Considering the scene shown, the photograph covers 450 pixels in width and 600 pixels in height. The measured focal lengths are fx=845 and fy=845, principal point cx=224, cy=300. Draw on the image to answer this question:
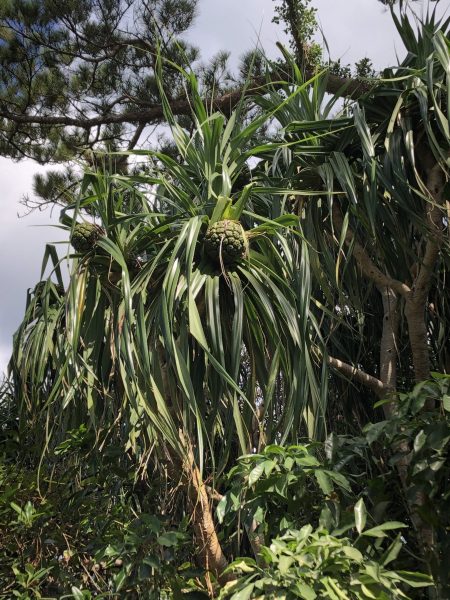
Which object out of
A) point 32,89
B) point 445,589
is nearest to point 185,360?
point 445,589

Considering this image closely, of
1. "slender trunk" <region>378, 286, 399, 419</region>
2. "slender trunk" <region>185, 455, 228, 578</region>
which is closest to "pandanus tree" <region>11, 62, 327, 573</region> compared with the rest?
"slender trunk" <region>185, 455, 228, 578</region>

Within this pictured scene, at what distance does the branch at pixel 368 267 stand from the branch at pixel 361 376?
257mm

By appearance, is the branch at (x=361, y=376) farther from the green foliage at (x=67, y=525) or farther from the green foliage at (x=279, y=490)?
the green foliage at (x=67, y=525)

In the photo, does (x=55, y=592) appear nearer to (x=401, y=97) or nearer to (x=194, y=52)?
(x=401, y=97)

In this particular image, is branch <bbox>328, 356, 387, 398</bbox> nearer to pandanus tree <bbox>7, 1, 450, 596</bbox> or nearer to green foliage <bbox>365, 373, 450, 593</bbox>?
pandanus tree <bbox>7, 1, 450, 596</bbox>

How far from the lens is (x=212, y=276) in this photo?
82.4 inches

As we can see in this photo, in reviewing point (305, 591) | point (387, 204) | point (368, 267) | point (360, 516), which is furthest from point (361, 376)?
point (305, 591)

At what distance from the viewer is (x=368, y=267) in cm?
248

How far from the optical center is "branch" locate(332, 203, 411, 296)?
2.37 m

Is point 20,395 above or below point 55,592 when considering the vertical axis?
above

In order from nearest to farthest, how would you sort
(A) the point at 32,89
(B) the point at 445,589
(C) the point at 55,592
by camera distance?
(B) the point at 445,589 → (C) the point at 55,592 → (A) the point at 32,89

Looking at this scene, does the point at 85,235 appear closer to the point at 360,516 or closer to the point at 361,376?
the point at 361,376

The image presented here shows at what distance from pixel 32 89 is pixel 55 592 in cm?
332

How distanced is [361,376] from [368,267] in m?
0.32
